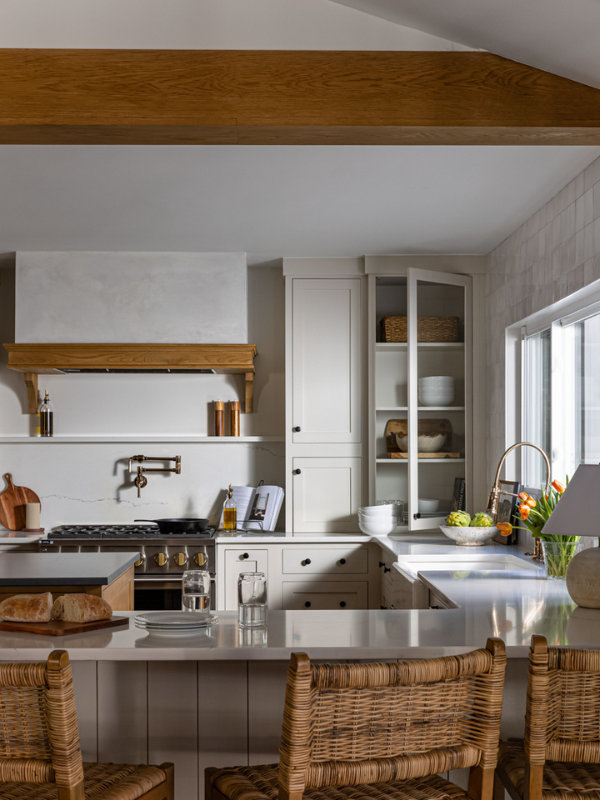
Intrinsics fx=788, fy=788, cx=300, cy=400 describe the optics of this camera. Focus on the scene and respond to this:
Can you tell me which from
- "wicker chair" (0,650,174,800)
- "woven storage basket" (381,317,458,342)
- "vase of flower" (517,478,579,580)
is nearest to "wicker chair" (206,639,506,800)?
"wicker chair" (0,650,174,800)

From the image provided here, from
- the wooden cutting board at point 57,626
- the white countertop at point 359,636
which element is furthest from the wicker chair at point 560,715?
the wooden cutting board at point 57,626

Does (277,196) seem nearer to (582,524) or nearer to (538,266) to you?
(538,266)

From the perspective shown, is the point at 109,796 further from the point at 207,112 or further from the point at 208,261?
the point at 208,261

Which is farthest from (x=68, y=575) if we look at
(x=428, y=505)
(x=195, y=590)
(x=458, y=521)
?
(x=428, y=505)

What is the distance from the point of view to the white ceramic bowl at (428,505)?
4359 millimetres

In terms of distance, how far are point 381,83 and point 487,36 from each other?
0.29 meters

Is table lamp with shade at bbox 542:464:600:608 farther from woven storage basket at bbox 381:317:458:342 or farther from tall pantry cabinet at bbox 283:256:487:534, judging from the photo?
woven storage basket at bbox 381:317:458:342

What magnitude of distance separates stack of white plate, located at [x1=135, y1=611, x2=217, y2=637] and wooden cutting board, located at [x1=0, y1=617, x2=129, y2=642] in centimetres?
12

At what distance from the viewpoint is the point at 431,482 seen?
4.40 m

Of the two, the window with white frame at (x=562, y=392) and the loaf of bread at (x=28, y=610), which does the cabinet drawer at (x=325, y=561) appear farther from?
the loaf of bread at (x=28, y=610)

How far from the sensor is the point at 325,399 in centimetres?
461

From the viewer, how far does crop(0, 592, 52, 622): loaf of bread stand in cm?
196

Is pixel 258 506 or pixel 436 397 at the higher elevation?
pixel 436 397

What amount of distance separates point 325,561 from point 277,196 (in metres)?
2.01
